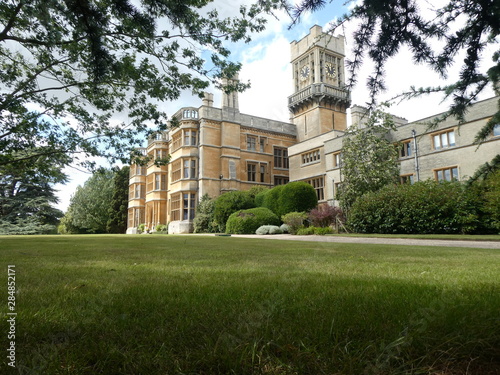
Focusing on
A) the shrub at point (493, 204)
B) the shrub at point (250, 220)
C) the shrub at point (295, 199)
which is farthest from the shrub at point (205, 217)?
the shrub at point (493, 204)

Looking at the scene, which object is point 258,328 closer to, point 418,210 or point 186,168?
point 418,210

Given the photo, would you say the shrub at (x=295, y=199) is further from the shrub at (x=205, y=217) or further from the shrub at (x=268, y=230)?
the shrub at (x=205, y=217)

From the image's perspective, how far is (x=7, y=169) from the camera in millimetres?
10180

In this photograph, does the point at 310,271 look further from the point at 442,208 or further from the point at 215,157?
the point at 215,157

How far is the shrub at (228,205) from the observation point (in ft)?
81.2

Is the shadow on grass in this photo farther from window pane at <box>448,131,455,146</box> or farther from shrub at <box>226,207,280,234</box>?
window pane at <box>448,131,455,146</box>

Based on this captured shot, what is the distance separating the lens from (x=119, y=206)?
4362 cm

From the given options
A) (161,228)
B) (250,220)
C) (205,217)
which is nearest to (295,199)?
(250,220)

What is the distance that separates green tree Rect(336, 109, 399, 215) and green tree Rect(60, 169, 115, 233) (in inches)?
1285

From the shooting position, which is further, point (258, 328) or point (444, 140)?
point (444, 140)

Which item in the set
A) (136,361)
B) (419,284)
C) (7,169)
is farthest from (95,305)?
(7,169)

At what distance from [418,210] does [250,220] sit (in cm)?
1037

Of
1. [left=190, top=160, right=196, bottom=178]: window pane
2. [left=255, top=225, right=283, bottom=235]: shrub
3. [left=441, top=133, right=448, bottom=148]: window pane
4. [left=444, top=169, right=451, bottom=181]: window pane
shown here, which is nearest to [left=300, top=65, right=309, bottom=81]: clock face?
[left=190, top=160, right=196, bottom=178]: window pane

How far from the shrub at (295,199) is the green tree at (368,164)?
2708 millimetres
